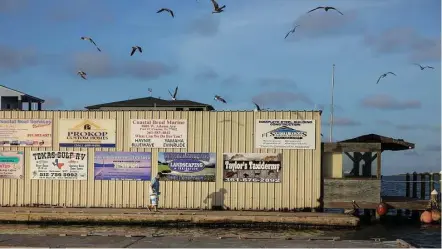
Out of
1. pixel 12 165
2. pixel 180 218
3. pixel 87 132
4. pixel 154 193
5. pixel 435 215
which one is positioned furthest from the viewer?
pixel 12 165

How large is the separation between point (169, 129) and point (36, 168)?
643 cm

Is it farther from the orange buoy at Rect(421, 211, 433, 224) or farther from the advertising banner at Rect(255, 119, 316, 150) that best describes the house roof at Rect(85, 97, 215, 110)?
the orange buoy at Rect(421, 211, 433, 224)

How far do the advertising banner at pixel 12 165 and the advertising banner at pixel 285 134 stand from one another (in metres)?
10.9

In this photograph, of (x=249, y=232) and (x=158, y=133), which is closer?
(x=249, y=232)

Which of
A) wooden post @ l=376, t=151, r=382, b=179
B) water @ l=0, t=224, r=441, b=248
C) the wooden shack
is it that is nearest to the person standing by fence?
water @ l=0, t=224, r=441, b=248

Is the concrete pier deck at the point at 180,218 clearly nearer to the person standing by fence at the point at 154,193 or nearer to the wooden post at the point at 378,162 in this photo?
the person standing by fence at the point at 154,193

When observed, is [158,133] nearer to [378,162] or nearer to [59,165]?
[59,165]

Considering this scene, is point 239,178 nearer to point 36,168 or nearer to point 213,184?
point 213,184

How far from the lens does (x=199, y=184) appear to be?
84.9ft

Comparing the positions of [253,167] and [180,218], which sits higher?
[253,167]

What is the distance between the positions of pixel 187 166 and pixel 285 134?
4.60m

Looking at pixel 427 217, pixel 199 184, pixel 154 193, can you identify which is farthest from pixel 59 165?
pixel 427 217

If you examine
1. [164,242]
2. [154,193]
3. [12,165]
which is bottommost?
[164,242]

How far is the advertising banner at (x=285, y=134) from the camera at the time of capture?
25.7 meters
